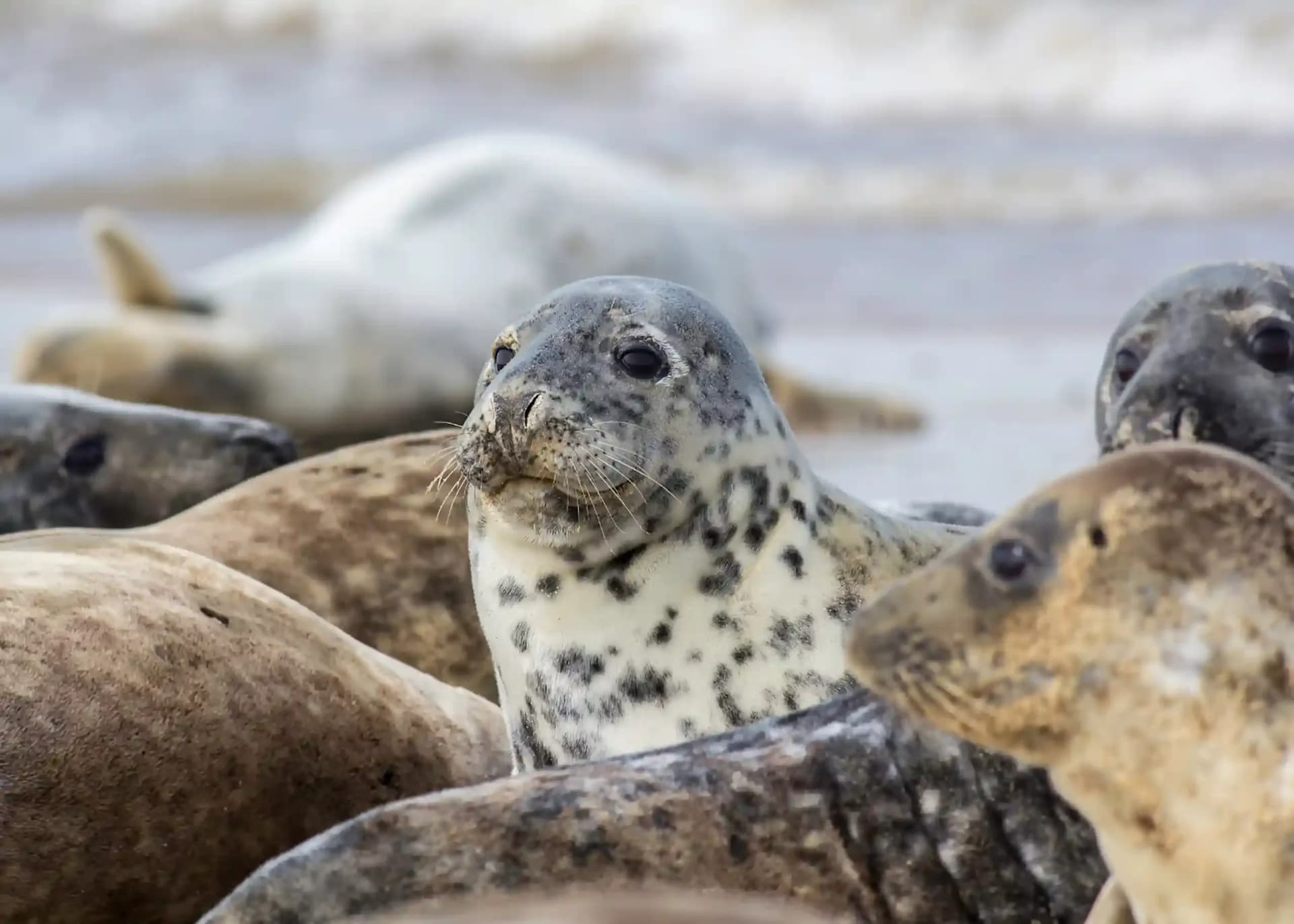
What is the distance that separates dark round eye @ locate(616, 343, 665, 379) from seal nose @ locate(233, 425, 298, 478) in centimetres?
147

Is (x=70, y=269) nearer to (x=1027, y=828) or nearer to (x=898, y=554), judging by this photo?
(x=898, y=554)

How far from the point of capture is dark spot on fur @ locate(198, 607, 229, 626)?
3.16 metres

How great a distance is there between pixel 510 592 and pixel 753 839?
90 centimetres

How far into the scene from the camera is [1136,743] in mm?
2098

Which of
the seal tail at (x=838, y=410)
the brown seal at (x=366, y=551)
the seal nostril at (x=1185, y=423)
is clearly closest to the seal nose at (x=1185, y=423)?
the seal nostril at (x=1185, y=423)

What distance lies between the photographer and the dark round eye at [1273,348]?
3189 mm

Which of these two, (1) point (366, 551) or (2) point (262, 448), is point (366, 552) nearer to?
(1) point (366, 551)

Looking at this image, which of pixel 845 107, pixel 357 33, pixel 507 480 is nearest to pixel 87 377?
pixel 507 480

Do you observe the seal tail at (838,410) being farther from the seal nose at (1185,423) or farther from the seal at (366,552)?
the seal nose at (1185,423)

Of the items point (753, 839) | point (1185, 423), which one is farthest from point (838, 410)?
point (753, 839)

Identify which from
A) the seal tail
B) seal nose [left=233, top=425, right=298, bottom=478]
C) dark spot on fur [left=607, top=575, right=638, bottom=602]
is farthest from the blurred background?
dark spot on fur [left=607, top=575, right=638, bottom=602]

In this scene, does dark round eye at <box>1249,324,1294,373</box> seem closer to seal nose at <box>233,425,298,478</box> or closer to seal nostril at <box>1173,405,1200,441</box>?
seal nostril at <box>1173,405,1200,441</box>

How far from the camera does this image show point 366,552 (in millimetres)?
4098

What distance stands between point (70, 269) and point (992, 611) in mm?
10700
